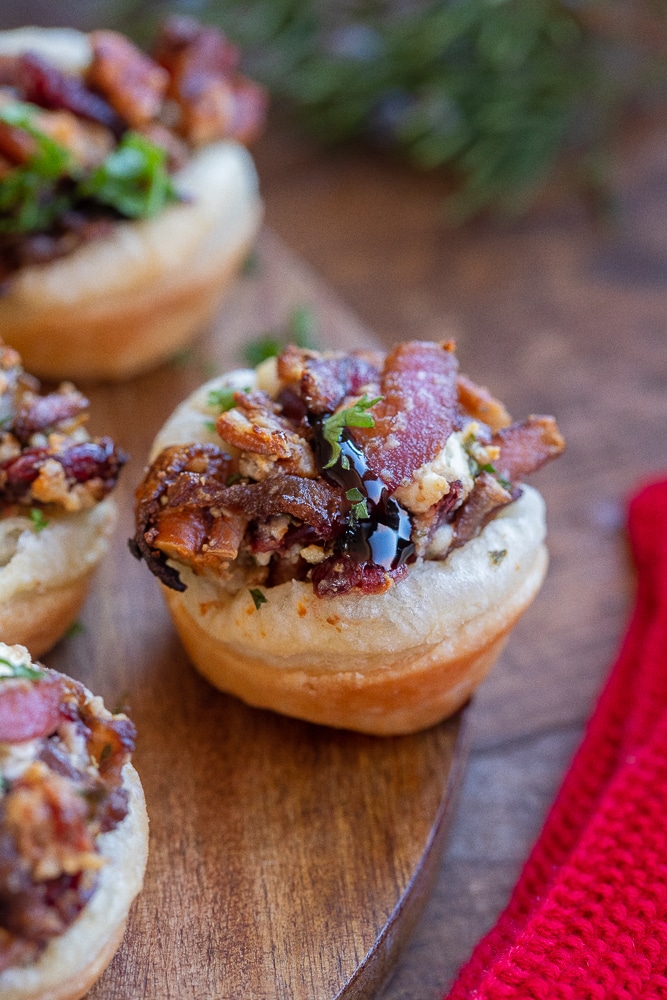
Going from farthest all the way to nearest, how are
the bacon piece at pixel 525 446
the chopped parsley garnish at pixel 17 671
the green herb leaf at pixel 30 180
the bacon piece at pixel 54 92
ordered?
the bacon piece at pixel 54 92 → the green herb leaf at pixel 30 180 → the bacon piece at pixel 525 446 → the chopped parsley garnish at pixel 17 671

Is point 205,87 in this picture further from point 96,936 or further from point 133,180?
point 96,936

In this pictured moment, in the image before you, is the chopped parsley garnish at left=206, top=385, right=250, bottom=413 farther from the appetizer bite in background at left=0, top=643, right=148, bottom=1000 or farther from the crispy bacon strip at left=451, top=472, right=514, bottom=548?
the appetizer bite in background at left=0, top=643, right=148, bottom=1000

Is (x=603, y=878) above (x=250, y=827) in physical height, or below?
above

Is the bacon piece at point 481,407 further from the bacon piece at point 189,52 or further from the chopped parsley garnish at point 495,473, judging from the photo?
the bacon piece at point 189,52

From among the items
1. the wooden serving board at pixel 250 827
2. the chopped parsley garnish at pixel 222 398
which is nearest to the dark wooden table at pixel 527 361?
the wooden serving board at pixel 250 827

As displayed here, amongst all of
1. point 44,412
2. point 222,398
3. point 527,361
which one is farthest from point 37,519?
point 527,361

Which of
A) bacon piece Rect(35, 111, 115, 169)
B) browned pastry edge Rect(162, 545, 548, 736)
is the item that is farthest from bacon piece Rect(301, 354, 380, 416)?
bacon piece Rect(35, 111, 115, 169)
